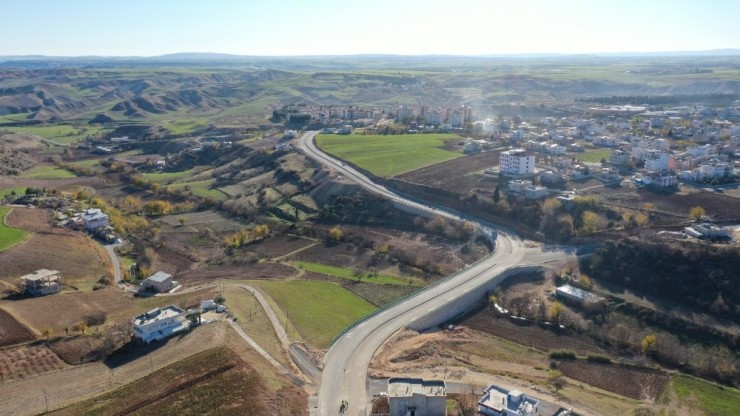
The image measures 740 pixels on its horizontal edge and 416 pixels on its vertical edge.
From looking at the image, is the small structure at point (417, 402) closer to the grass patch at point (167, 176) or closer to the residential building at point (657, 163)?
the residential building at point (657, 163)

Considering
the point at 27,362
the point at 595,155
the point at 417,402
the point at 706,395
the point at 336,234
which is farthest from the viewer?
the point at 595,155

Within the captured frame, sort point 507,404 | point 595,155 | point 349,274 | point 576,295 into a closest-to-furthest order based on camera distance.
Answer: point 507,404
point 576,295
point 349,274
point 595,155

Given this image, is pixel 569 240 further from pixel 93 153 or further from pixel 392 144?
pixel 93 153

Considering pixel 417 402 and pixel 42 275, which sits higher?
pixel 42 275

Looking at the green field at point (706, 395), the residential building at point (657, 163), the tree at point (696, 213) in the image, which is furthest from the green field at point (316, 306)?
the residential building at point (657, 163)

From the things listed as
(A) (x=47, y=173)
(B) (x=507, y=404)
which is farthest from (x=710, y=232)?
(A) (x=47, y=173)

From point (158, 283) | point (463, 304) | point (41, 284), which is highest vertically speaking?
point (41, 284)

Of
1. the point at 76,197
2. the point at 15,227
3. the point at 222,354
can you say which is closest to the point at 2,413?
the point at 222,354

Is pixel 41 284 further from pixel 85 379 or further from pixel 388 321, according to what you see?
pixel 388 321
